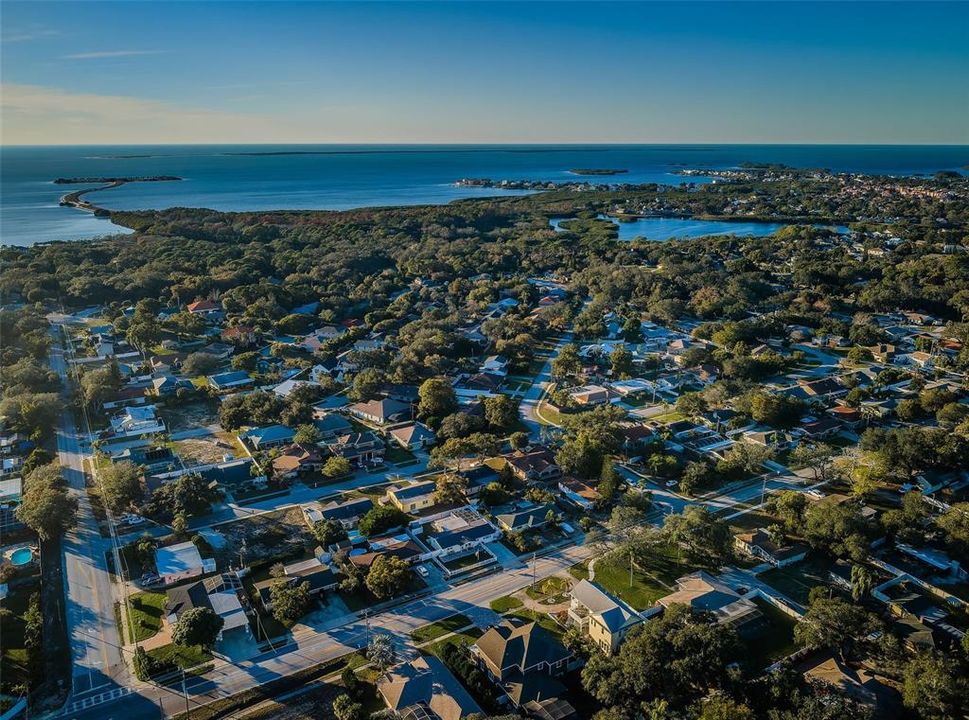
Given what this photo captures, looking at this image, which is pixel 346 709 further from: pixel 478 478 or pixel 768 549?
pixel 768 549

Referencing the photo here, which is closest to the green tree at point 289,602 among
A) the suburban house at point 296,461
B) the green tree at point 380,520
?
the green tree at point 380,520

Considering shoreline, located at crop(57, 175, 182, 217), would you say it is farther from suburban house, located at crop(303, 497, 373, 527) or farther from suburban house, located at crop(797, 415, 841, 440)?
suburban house, located at crop(797, 415, 841, 440)

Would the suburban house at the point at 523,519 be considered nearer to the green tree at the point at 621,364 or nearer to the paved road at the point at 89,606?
the paved road at the point at 89,606

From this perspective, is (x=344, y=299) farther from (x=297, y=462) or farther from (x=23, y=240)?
(x=23, y=240)

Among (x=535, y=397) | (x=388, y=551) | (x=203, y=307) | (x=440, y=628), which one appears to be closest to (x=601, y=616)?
(x=440, y=628)

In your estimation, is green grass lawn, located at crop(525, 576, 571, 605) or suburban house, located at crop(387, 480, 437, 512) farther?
suburban house, located at crop(387, 480, 437, 512)

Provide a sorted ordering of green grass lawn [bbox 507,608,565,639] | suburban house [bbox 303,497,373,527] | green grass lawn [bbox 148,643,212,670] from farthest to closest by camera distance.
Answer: suburban house [bbox 303,497,373,527] < green grass lawn [bbox 507,608,565,639] < green grass lawn [bbox 148,643,212,670]

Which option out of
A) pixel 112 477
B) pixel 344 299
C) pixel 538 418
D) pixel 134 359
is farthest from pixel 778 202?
pixel 112 477

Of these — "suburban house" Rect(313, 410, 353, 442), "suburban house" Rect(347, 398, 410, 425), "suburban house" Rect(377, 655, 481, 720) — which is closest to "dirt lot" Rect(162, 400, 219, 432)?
"suburban house" Rect(313, 410, 353, 442)
